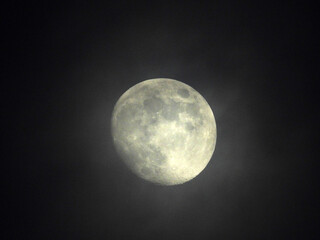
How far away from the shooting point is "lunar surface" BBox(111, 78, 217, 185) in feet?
7.46

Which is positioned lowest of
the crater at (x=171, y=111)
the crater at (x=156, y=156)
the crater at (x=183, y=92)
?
the crater at (x=156, y=156)

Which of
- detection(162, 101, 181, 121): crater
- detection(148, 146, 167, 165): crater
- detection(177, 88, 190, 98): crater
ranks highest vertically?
detection(177, 88, 190, 98): crater

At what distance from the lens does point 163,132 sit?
2.25m

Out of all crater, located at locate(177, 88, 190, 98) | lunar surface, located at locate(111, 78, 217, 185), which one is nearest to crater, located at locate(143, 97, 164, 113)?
lunar surface, located at locate(111, 78, 217, 185)

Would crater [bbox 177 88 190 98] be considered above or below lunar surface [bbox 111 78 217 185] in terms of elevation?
above

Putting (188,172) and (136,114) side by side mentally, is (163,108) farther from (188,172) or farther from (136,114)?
(188,172)

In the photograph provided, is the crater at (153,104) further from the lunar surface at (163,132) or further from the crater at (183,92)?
the crater at (183,92)

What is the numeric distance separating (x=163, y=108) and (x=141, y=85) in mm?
497

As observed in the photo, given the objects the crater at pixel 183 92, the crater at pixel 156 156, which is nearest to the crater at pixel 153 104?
the crater at pixel 183 92

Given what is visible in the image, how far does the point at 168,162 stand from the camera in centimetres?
231

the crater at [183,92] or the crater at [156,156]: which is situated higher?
the crater at [183,92]

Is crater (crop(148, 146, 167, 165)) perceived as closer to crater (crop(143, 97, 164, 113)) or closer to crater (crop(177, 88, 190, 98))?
crater (crop(143, 97, 164, 113))

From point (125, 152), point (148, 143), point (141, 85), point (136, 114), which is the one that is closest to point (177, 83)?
point (141, 85)

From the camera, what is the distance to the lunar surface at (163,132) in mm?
2273
